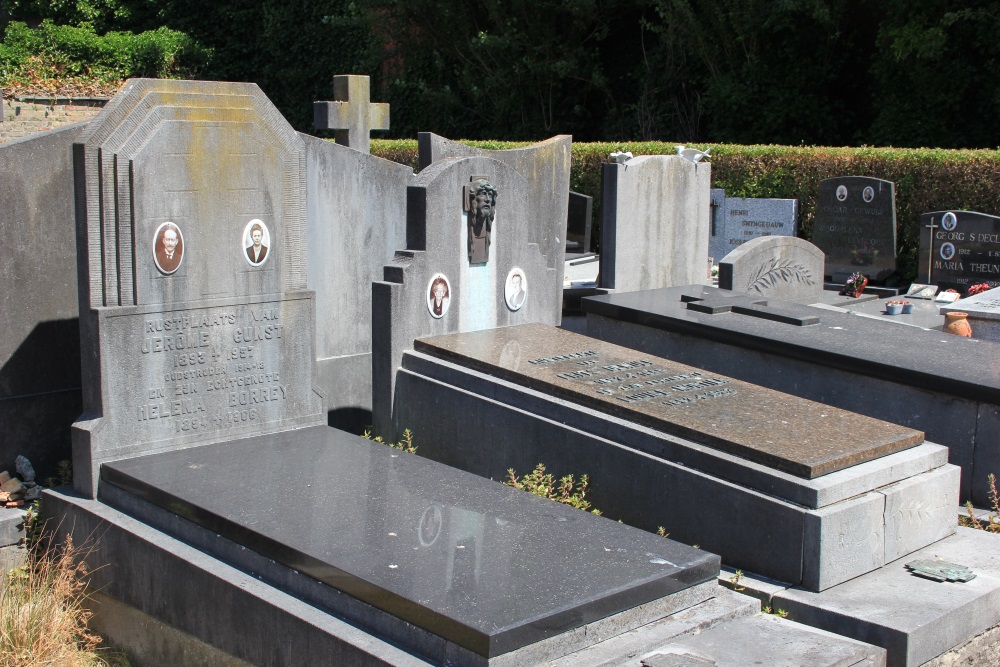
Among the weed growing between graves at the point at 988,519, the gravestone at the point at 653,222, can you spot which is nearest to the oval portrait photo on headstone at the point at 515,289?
the gravestone at the point at 653,222

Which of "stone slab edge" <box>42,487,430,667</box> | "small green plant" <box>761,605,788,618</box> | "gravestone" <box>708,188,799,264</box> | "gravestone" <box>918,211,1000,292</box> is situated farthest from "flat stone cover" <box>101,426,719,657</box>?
"gravestone" <box>708,188,799,264</box>

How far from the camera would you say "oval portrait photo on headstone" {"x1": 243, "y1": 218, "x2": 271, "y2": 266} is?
4.95 metres

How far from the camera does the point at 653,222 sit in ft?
28.3

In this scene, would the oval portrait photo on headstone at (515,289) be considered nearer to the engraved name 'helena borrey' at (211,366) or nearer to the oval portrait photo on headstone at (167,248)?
the engraved name 'helena borrey' at (211,366)

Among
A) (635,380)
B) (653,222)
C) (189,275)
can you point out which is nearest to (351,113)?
(653,222)

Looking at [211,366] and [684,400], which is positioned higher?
[211,366]

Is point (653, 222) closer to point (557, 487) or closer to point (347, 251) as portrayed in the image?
point (347, 251)

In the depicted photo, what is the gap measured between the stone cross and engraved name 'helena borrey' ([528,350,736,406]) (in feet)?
11.0

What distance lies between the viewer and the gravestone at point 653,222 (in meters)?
8.37

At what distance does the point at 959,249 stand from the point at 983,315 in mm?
3119

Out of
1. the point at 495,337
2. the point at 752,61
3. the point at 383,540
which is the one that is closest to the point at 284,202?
the point at 495,337

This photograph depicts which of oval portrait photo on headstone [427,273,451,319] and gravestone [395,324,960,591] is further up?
oval portrait photo on headstone [427,273,451,319]

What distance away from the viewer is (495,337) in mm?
6074

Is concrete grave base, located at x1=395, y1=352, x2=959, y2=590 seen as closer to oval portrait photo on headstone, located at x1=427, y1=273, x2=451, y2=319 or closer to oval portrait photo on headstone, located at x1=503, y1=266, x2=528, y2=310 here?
oval portrait photo on headstone, located at x1=427, y1=273, x2=451, y2=319
